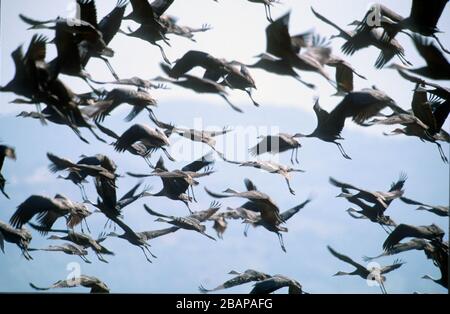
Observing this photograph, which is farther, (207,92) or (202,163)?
(202,163)

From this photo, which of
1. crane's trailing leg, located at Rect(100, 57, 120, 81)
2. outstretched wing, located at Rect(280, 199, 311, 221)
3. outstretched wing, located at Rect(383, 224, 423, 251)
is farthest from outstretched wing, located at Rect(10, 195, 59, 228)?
outstretched wing, located at Rect(383, 224, 423, 251)

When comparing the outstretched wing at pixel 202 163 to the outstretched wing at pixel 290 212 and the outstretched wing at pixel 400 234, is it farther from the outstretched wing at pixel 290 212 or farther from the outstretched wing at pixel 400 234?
the outstretched wing at pixel 400 234

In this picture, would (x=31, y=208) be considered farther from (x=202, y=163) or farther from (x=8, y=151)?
(x=202, y=163)

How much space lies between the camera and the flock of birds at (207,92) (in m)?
5.18

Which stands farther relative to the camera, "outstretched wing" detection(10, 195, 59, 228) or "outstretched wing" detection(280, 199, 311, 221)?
"outstretched wing" detection(280, 199, 311, 221)

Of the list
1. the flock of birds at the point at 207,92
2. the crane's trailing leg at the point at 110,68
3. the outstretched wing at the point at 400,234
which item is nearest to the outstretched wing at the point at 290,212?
the flock of birds at the point at 207,92

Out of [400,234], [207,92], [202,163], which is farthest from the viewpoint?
[202,163]

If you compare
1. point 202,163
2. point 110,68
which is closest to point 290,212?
point 202,163

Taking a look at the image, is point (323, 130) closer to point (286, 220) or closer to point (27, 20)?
point (286, 220)

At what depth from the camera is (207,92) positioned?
5.24 meters

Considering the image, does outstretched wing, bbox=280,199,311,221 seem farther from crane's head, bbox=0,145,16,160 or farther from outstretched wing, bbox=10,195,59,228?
crane's head, bbox=0,145,16,160

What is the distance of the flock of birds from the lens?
5.18 m

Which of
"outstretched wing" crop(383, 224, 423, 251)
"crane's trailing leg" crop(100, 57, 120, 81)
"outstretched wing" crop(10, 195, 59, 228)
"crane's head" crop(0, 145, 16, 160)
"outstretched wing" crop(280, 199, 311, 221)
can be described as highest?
"crane's trailing leg" crop(100, 57, 120, 81)

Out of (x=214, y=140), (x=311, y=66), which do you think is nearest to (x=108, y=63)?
(x=214, y=140)
